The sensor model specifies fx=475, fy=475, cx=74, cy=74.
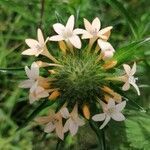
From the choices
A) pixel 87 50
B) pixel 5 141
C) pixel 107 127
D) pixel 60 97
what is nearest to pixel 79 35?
A: pixel 87 50

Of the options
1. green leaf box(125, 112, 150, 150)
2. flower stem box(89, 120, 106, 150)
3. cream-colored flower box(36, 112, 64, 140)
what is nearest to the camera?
flower stem box(89, 120, 106, 150)

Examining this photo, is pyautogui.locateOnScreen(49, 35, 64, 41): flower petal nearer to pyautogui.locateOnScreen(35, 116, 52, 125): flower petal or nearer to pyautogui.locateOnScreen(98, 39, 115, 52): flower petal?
pyautogui.locateOnScreen(98, 39, 115, 52): flower petal

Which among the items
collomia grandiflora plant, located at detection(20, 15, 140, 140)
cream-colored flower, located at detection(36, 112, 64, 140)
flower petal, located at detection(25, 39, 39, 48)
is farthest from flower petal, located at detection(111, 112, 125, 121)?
flower petal, located at detection(25, 39, 39, 48)

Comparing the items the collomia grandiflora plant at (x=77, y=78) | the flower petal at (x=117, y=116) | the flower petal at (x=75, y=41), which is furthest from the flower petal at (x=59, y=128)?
the flower petal at (x=75, y=41)

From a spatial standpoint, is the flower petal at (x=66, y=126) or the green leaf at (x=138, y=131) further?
the green leaf at (x=138, y=131)

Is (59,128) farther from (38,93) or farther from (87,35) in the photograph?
(87,35)

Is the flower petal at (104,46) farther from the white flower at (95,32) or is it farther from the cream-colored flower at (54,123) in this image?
the cream-colored flower at (54,123)
